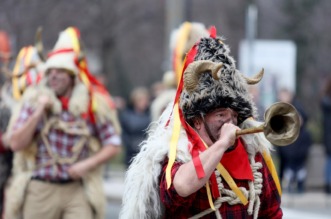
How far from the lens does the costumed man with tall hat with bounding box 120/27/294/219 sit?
456 cm

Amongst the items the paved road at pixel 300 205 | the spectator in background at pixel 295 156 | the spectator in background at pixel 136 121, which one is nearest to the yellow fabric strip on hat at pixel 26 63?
the paved road at pixel 300 205

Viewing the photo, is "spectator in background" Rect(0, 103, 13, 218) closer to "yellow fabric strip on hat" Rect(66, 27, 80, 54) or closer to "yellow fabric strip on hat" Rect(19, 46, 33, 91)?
"yellow fabric strip on hat" Rect(19, 46, 33, 91)

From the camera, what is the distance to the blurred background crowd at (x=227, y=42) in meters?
14.4

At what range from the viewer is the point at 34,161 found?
7.04 meters

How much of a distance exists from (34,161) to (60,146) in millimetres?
236

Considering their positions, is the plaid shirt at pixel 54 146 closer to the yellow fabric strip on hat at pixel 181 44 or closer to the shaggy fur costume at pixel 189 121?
the yellow fabric strip on hat at pixel 181 44

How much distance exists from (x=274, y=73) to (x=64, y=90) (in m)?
9.36

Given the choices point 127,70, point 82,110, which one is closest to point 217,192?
point 82,110

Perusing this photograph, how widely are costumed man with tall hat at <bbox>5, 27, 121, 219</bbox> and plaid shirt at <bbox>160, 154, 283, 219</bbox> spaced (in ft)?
7.61

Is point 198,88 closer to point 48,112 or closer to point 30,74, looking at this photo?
point 48,112

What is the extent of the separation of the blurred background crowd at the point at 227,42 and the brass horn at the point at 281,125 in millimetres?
4066

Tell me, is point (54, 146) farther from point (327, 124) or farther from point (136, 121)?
point (136, 121)

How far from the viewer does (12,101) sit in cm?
816

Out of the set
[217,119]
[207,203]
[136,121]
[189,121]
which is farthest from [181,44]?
[136,121]
